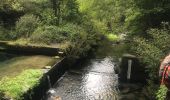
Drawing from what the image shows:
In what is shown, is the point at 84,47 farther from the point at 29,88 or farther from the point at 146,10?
the point at 29,88

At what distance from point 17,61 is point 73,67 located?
12.3 feet

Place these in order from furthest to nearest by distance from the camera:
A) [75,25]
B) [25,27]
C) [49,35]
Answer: [75,25] → [25,27] → [49,35]

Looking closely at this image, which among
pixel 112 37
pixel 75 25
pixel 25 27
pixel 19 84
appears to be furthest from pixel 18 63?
pixel 112 37

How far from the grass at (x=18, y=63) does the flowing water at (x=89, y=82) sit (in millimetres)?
1409

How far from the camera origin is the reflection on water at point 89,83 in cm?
1288

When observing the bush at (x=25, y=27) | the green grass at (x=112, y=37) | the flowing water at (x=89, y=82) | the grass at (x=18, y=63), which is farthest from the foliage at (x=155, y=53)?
the green grass at (x=112, y=37)

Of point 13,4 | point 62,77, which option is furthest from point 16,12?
point 62,77

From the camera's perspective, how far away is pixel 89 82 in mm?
14820

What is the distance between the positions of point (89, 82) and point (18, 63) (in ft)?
13.1

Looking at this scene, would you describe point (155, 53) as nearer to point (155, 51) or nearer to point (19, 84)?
point (155, 51)

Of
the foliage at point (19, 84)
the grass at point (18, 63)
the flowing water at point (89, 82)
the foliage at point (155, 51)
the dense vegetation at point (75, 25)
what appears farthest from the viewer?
the grass at point (18, 63)

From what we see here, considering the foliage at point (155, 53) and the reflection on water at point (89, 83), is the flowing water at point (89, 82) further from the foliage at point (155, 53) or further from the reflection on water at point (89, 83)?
the foliage at point (155, 53)

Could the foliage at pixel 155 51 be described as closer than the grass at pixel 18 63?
Yes

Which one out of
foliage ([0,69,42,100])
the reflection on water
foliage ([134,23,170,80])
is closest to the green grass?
the reflection on water
